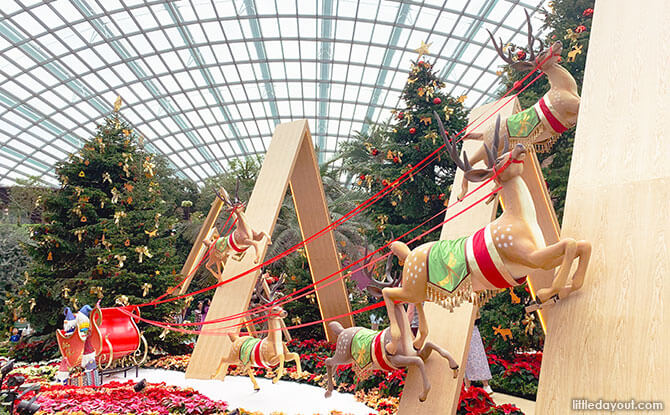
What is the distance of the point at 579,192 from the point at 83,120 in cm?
3446

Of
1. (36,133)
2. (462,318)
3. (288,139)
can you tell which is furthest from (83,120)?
(462,318)

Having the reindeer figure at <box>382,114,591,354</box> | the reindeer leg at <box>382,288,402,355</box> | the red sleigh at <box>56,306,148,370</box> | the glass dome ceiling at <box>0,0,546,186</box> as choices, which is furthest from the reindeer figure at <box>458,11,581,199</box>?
the glass dome ceiling at <box>0,0,546,186</box>

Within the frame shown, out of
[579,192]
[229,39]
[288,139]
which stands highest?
[229,39]

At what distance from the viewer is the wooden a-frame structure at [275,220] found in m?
6.23

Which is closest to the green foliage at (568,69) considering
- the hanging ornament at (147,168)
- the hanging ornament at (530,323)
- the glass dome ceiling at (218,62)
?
the hanging ornament at (530,323)

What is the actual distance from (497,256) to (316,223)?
557 cm

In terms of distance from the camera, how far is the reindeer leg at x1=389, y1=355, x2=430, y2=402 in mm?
3279

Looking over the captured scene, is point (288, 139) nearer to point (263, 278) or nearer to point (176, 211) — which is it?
point (263, 278)

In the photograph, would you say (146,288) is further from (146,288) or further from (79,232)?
(79,232)

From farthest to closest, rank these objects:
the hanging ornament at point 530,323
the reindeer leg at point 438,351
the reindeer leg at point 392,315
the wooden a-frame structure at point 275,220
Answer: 1. the wooden a-frame structure at point 275,220
2. the hanging ornament at point 530,323
3. the reindeer leg at point 438,351
4. the reindeer leg at point 392,315

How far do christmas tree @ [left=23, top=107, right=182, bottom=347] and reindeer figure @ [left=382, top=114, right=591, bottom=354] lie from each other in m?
7.18

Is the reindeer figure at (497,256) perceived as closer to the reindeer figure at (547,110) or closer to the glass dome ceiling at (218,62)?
the reindeer figure at (547,110)

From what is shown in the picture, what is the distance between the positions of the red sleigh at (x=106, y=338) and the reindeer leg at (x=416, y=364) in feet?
13.8

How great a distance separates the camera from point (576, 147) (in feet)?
9.20
